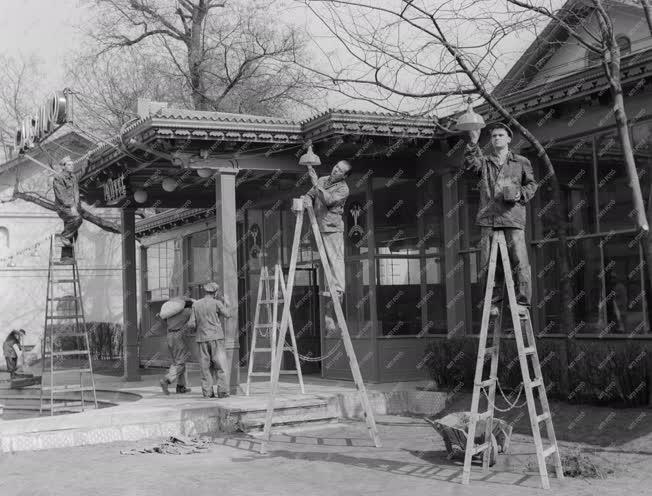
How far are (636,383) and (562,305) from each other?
1744mm

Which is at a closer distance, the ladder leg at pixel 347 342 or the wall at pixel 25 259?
the ladder leg at pixel 347 342

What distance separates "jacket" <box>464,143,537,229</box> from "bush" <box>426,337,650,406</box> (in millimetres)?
2713

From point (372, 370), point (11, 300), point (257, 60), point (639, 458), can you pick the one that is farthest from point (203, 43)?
point (639, 458)

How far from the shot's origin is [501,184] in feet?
26.8

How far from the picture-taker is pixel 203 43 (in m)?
30.5

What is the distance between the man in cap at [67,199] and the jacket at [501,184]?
24.1 feet

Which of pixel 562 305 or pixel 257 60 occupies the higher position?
pixel 257 60

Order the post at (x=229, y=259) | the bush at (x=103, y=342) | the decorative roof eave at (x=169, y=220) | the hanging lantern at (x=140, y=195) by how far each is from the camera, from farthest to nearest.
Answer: the bush at (x=103, y=342), the decorative roof eave at (x=169, y=220), the hanging lantern at (x=140, y=195), the post at (x=229, y=259)

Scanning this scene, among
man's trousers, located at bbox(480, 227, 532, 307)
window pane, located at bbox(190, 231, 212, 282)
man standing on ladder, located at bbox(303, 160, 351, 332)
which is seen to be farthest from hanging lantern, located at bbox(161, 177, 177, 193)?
man's trousers, located at bbox(480, 227, 532, 307)

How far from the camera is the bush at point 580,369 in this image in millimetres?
10375

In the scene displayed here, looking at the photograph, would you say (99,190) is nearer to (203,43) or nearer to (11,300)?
(203,43)

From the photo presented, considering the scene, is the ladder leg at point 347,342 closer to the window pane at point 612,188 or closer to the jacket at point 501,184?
the jacket at point 501,184

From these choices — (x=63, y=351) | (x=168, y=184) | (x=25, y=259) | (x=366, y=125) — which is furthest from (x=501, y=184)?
(x=25, y=259)

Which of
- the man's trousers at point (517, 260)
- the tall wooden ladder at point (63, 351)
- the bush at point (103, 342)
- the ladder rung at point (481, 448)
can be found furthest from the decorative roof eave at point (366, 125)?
the bush at point (103, 342)
